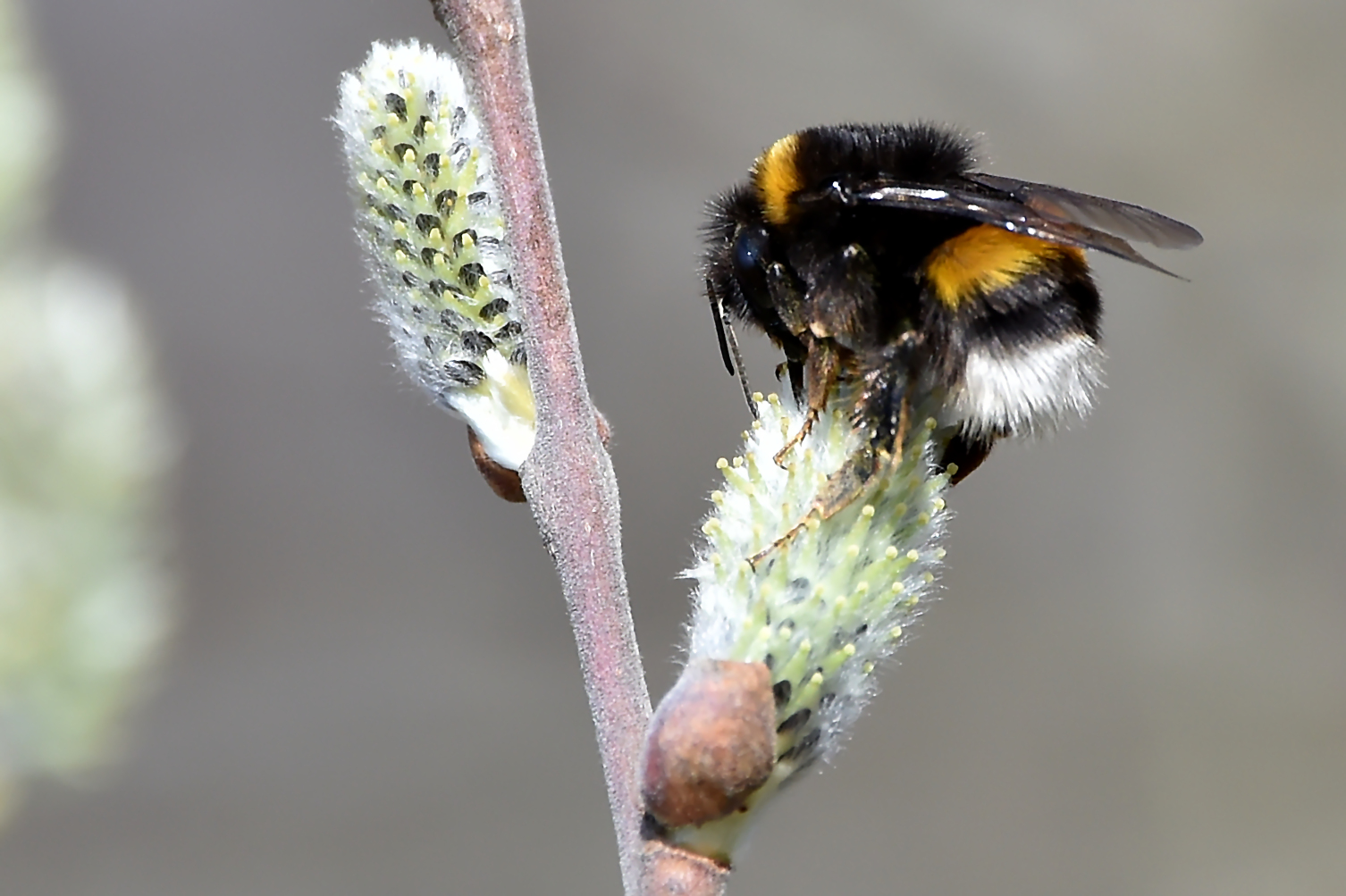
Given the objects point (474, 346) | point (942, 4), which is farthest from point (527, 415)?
point (942, 4)

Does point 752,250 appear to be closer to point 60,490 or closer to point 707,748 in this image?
point 707,748

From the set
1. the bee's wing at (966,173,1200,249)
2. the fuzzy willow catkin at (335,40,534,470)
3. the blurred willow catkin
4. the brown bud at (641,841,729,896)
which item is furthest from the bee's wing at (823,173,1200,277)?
the blurred willow catkin

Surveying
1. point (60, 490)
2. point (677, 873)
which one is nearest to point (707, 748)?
point (677, 873)

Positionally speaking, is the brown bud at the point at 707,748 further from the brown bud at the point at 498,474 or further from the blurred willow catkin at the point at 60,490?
the blurred willow catkin at the point at 60,490

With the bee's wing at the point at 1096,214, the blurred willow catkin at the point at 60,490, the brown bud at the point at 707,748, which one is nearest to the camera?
the brown bud at the point at 707,748

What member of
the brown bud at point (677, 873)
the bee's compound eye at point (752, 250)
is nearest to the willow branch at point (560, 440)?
the brown bud at point (677, 873)

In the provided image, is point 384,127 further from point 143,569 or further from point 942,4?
point 942,4

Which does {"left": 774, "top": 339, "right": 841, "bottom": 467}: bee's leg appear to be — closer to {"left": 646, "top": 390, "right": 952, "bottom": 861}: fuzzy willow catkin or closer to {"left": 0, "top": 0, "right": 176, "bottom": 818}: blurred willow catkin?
{"left": 646, "top": 390, "right": 952, "bottom": 861}: fuzzy willow catkin
